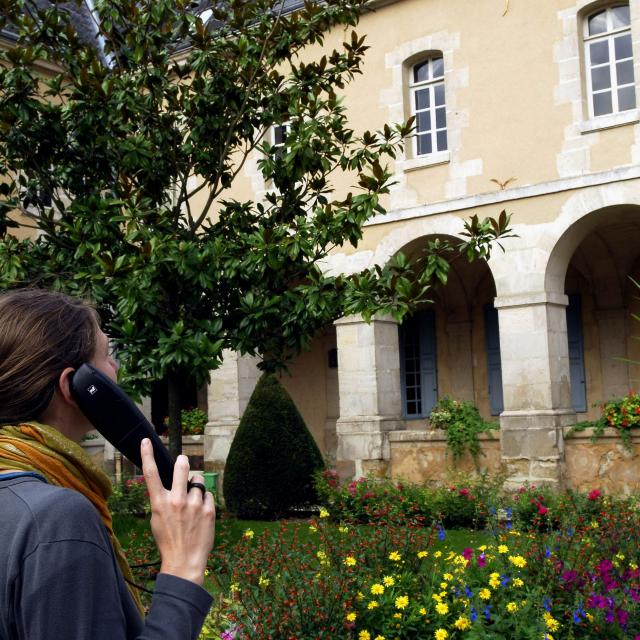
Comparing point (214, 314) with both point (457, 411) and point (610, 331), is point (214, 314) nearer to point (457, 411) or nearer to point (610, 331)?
point (457, 411)

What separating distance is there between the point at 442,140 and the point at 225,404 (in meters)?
5.85

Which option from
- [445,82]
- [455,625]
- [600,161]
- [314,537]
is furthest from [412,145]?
[455,625]

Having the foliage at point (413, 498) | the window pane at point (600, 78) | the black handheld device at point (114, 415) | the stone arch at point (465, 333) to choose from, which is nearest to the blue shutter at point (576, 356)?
the stone arch at point (465, 333)

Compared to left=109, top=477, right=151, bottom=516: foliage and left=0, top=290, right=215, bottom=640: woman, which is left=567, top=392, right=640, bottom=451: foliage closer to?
left=109, top=477, right=151, bottom=516: foliage

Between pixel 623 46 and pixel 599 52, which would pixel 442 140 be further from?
pixel 623 46

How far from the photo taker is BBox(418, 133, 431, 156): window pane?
1380 centimetres

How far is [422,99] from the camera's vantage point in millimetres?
13883

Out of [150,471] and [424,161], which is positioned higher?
[424,161]

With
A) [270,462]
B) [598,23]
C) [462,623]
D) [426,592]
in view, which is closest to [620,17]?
[598,23]

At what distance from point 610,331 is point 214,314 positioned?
31.9 ft

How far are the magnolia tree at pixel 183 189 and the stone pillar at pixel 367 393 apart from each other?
6262 millimetres

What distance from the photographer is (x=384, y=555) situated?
5137mm

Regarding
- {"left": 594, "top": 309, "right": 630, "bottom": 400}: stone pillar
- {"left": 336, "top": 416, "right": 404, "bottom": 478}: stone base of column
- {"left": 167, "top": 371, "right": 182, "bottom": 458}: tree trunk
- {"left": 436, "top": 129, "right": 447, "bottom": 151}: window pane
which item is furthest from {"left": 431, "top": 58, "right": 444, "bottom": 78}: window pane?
{"left": 167, "top": 371, "right": 182, "bottom": 458}: tree trunk

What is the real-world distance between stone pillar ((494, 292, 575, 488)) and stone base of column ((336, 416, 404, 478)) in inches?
77.7
